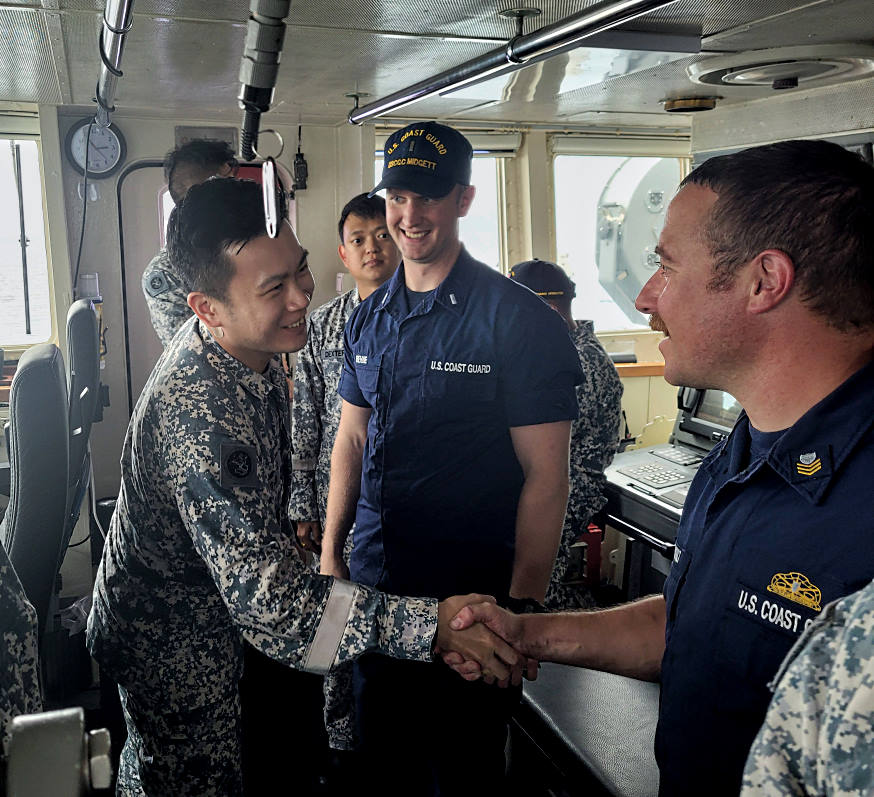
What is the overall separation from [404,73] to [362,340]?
1.35 m

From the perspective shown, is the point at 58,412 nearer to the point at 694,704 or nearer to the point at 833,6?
the point at 694,704

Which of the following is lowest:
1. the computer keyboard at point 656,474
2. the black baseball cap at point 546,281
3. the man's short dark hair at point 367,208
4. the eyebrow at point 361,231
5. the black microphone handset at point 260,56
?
the computer keyboard at point 656,474

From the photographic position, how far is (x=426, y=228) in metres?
2.40

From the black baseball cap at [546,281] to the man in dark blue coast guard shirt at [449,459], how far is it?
3.57 ft

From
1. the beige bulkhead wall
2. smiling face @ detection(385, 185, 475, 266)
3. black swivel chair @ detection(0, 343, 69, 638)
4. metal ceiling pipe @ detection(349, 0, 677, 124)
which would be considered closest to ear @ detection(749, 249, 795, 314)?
metal ceiling pipe @ detection(349, 0, 677, 124)

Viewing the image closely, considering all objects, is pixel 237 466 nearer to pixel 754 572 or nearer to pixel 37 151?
pixel 754 572

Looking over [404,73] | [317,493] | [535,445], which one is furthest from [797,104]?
[317,493]

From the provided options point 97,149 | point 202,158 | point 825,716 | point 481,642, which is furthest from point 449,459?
point 97,149

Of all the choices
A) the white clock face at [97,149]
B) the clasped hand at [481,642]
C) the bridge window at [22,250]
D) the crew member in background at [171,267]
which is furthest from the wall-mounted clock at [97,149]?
the clasped hand at [481,642]

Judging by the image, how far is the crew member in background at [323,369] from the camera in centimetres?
321

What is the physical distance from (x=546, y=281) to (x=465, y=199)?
3.38 feet

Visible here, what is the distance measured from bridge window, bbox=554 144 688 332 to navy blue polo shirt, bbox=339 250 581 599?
3.69 metres

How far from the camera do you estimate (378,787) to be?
2.51 metres

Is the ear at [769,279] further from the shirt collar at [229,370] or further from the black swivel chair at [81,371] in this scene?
the black swivel chair at [81,371]
